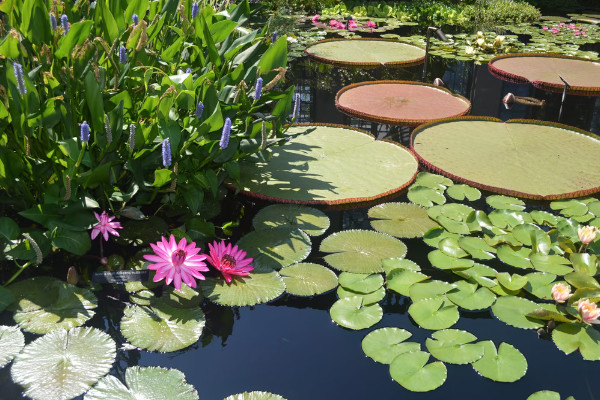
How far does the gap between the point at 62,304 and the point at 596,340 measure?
1757 millimetres

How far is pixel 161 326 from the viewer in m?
1.83

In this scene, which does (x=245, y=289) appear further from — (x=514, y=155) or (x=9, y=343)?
(x=514, y=155)

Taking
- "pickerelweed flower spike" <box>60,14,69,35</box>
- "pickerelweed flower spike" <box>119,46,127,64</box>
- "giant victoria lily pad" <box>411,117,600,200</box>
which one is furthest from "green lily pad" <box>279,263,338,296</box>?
"pickerelweed flower spike" <box>60,14,69,35</box>

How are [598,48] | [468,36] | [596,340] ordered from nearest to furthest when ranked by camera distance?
[596,340], [598,48], [468,36]

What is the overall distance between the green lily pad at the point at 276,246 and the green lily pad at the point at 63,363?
664 mm

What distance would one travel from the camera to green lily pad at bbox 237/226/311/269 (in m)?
2.21

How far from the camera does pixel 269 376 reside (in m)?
1.70

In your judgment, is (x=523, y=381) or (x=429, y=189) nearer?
(x=523, y=381)

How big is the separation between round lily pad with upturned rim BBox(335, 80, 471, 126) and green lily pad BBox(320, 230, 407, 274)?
1.37 metres

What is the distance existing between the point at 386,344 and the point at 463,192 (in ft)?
4.00

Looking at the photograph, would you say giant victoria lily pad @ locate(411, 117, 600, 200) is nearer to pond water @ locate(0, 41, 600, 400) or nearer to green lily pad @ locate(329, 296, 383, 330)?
pond water @ locate(0, 41, 600, 400)

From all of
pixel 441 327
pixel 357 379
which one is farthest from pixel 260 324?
pixel 441 327

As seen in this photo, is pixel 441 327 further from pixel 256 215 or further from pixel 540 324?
pixel 256 215

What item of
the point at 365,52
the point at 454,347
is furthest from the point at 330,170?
the point at 365,52
